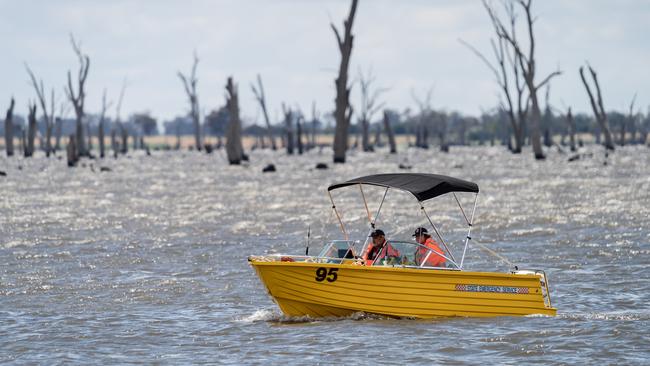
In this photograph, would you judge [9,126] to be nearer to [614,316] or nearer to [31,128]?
[31,128]

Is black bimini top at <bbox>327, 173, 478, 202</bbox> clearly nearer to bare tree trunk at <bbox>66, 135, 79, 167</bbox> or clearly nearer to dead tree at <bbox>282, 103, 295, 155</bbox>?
bare tree trunk at <bbox>66, 135, 79, 167</bbox>

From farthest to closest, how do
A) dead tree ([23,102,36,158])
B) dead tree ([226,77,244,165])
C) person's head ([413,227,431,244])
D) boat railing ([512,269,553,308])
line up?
1. dead tree ([23,102,36,158])
2. dead tree ([226,77,244,165])
3. person's head ([413,227,431,244])
4. boat railing ([512,269,553,308])

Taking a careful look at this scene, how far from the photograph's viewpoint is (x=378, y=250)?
1532 centimetres

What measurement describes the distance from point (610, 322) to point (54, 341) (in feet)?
22.7

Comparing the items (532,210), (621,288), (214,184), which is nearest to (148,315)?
(621,288)

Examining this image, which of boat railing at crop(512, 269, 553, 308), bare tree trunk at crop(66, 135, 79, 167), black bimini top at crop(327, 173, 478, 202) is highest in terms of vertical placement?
black bimini top at crop(327, 173, 478, 202)

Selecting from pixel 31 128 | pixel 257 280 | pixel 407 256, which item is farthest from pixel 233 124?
pixel 407 256

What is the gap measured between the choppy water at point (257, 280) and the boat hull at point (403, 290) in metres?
0.19

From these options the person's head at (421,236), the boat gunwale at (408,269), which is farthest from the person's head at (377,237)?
the boat gunwale at (408,269)

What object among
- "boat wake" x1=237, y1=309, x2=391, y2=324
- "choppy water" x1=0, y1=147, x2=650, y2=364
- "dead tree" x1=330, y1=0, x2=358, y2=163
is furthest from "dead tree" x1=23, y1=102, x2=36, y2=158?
"boat wake" x1=237, y1=309, x2=391, y2=324

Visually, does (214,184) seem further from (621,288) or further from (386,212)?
(621,288)

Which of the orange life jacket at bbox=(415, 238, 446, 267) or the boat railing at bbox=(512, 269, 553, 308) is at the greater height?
the orange life jacket at bbox=(415, 238, 446, 267)

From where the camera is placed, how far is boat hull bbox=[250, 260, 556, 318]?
14.6 meters

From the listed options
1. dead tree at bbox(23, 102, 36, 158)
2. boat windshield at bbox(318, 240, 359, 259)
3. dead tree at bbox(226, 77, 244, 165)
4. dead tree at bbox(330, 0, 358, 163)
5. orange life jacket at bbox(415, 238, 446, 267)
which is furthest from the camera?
dead tree at bbox(23, 102, 36, 158)
